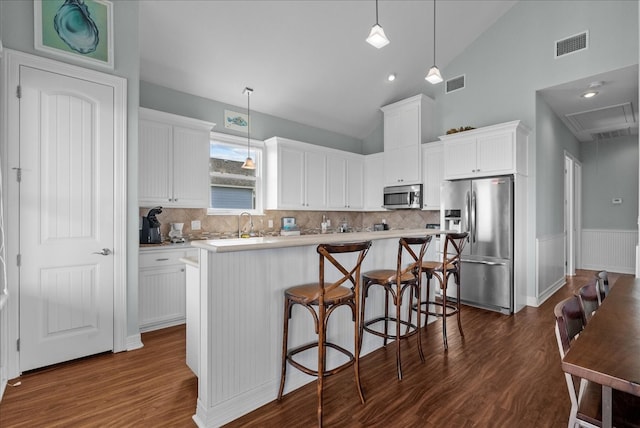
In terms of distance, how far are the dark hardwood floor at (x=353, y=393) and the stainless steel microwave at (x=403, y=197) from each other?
269 cm

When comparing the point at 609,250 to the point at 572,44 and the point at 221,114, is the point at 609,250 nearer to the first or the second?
the point at 572,44

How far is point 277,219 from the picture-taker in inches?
214

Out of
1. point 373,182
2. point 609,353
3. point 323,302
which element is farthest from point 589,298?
point 373,182

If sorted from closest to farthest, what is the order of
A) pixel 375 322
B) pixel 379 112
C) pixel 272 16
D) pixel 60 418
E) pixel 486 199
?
pixel 60 418 → pixel 375 322 → pixel 272 16 → pixel 486 199 → pixel 379 112

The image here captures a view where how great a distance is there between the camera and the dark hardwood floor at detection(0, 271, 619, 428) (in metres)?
1.96

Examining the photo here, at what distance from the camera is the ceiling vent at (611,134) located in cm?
622

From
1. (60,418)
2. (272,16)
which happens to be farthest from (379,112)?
(60,418)

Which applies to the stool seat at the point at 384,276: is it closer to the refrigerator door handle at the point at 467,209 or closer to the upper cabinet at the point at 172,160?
the refrigerator door handle at the point at 467,209

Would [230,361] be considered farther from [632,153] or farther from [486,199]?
[632,153]

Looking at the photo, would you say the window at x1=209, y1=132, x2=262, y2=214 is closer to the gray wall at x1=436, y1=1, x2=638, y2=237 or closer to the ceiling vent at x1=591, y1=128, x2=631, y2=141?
the gray wall at x1=436, y1=1, x2=638, y2=237

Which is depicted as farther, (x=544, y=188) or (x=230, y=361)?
(x=544, y=188)

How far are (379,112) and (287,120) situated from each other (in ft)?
6.30

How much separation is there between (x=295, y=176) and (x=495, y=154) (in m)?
2.97

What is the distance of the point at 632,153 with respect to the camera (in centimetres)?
645
